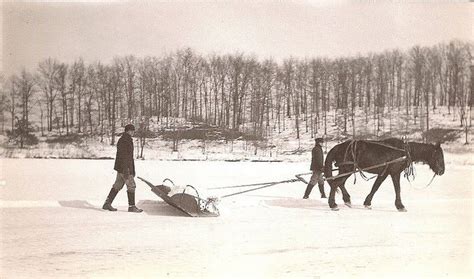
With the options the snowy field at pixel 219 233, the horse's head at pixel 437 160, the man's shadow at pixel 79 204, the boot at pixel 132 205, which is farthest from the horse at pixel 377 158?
the man's shadow at pixel 79 204

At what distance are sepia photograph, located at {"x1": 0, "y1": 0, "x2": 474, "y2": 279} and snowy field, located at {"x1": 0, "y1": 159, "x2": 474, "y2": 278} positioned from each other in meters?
0.04

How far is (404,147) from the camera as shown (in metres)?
9.52

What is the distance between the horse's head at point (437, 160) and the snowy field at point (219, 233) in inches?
30.8

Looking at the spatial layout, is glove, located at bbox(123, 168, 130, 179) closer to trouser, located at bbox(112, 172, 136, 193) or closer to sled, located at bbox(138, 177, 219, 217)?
trouser, located at bbox(112, 172, 136, 193)

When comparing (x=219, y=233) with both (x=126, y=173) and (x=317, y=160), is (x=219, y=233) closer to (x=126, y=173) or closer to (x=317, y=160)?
(x=126, y=173)

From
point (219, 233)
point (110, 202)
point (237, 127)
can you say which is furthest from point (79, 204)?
point (237, 127)

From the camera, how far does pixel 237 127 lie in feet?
36.2

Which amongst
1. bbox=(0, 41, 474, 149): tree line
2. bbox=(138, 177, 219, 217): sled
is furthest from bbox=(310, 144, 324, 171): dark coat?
bbox=(138, 177, 219, 217): sled

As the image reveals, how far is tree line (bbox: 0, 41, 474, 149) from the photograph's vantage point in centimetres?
1039

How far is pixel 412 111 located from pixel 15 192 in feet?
30.4

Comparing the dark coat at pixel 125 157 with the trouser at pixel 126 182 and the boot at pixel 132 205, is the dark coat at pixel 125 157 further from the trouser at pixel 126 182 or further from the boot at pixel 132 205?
the boot at pixel 132 205

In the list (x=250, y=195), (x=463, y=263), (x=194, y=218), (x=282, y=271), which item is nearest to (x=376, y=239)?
(x=463, y=263)

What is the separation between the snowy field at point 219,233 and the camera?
5980 mm

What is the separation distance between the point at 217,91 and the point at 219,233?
4813 millimetres
